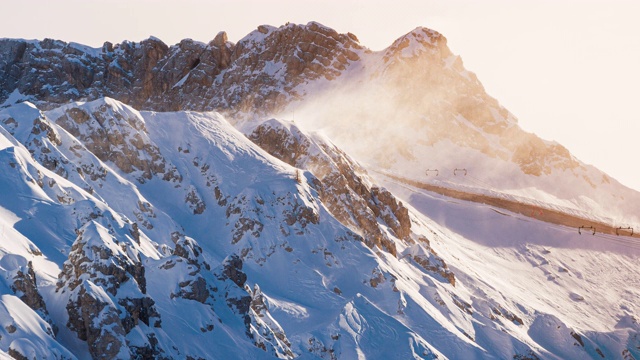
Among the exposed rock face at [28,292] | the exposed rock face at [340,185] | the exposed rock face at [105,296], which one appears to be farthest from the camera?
the exposed rock face at [340,185]

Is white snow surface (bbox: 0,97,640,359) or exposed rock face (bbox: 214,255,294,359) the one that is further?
exposed rock face (bbox: 214,255,294,359)

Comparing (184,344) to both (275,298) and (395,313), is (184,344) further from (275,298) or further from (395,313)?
(395,313)

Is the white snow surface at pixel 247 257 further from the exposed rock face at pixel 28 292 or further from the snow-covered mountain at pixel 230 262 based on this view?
the exposed rock face at pixel 28 292

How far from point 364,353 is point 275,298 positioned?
14.7 m

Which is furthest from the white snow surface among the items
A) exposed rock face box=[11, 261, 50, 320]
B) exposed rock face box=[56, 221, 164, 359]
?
exposed rock face box=[11, 261, 50, 320]

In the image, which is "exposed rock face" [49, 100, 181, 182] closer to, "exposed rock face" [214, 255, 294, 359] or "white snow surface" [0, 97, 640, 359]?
"white snow surface" [0, 97, 640, 359]

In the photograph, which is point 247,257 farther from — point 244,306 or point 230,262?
point 244,306

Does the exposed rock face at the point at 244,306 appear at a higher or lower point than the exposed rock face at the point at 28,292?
lower

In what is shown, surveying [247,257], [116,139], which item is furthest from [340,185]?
[116,139]

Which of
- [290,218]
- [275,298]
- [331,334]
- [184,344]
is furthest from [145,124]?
[184,344]

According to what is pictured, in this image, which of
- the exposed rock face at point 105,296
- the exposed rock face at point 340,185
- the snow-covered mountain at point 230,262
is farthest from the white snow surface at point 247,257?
the exposed rock face at point 340,185

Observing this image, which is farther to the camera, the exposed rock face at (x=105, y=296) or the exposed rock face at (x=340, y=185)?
the exposed rock face at (x=340, y=185)

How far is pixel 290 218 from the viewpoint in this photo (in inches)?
5827

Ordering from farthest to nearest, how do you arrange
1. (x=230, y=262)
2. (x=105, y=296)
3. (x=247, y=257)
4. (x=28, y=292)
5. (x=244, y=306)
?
1. (x=247, y=257)
2. (x=230, y=262)
3. (x=244, y=306)
4. (x=105, y=296)
5. (x=28, y=292)
